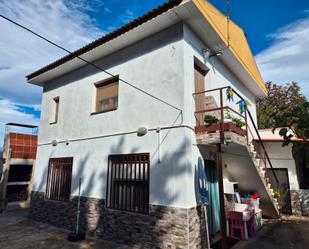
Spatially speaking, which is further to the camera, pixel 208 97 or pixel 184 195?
pixel 208 97

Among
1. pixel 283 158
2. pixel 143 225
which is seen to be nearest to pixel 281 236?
pixel 283 158

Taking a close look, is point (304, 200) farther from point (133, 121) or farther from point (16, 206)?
point (16, 206)

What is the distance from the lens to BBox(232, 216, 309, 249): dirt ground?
6.34 meters

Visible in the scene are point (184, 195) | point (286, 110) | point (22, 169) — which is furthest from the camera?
point (22, 169)

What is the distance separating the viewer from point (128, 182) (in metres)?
6.94

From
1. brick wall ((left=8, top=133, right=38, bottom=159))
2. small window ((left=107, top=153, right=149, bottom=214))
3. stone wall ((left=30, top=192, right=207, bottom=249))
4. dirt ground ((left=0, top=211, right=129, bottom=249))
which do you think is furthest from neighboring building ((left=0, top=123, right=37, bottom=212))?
small window ((left=107, top=153, right=149, bottom=214))

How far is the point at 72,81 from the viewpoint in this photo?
9812mm

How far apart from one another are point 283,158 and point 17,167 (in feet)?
52.4

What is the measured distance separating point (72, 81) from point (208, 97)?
20.4 feet

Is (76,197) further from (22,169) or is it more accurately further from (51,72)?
(22,169)

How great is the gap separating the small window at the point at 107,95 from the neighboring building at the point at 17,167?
8.41 meters

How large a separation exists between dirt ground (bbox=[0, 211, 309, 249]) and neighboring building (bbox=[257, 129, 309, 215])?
3.39 ft

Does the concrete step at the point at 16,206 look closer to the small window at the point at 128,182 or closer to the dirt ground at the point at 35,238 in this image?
the dirt ground at the point at 35,238

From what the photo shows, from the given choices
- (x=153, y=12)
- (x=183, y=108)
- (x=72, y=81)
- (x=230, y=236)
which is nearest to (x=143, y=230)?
(x=230, y=236)
